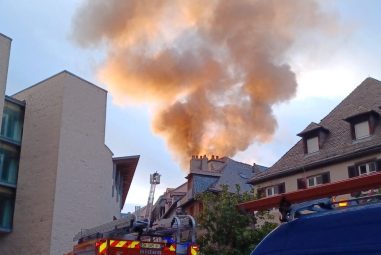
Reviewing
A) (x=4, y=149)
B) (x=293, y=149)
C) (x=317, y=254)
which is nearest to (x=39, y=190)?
(x=4, y=149)

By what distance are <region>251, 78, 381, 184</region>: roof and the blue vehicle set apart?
72.0ft

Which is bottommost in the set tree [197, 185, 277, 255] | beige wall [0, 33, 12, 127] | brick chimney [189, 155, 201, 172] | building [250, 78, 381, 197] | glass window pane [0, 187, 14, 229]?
tree [197, 185, 277, 255]

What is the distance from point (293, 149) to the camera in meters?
31.0

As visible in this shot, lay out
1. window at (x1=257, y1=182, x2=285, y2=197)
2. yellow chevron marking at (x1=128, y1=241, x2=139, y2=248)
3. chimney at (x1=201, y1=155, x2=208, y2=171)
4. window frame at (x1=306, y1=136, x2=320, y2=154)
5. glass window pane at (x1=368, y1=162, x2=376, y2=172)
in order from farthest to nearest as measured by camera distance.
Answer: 1. chimney at (x1=201, y1=155, x2=208, y2=171)
2. window at (x1=257, y1=182, x2=285, y2=197)
3. window frame at (x1=306, y1=136, x2=320, y2=154)
4. glass window pane at (x1=368, y1=162, x2=376, y2=172)
5. yellow chevron marking at (x1=128, y1=241, x2=139, y2=248)

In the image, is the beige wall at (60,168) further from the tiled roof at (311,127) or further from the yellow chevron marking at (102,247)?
the yellow chevron marking at (102,247)

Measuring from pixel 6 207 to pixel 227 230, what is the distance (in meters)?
22.1

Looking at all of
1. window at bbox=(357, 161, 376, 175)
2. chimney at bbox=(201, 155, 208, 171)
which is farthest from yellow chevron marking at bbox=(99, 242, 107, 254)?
chimney at bbox=(201, 155, 208, 171)

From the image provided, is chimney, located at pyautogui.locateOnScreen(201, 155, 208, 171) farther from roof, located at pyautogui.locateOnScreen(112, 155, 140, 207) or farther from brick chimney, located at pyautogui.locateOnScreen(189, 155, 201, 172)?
roof, located at pyautogui.locateOnScreen(112, 155, 140, 207)

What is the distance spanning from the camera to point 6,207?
1299 inches

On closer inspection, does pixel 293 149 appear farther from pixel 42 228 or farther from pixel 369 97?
pixel 42 228

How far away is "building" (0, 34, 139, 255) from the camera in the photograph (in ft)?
101

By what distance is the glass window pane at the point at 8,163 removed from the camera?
1295 inches

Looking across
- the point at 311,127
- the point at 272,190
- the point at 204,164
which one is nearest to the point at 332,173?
the point at 311,127

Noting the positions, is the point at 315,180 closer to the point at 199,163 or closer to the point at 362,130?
the point at 362,130
